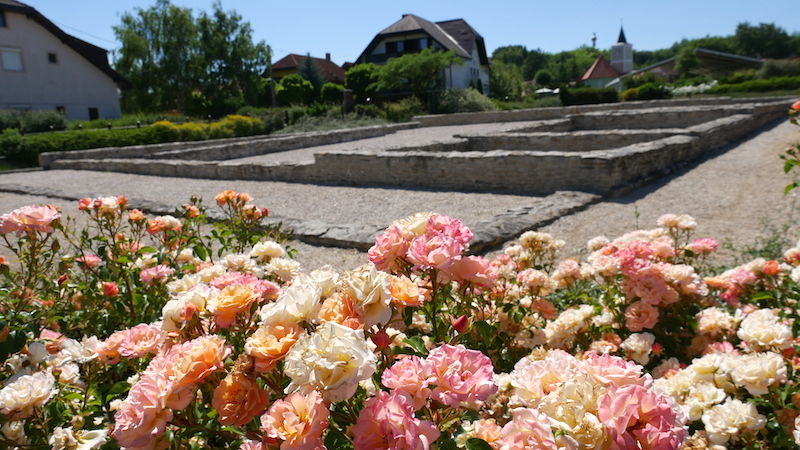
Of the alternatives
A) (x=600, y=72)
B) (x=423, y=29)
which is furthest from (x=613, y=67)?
(x=423, y=29)

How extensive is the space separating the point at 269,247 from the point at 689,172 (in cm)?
919

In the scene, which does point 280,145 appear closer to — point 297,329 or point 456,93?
point 456,93

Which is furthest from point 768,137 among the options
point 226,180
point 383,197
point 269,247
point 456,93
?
point 456,93

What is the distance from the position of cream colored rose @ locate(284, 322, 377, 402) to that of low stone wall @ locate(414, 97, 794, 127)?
21863 mm

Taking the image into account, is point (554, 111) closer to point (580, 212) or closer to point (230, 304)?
point (580, 212)

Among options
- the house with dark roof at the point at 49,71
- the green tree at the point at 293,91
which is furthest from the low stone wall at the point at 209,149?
the green tree at the point at 293,91

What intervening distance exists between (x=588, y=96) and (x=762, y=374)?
3016cm

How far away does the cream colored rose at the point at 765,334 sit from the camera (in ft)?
5.41

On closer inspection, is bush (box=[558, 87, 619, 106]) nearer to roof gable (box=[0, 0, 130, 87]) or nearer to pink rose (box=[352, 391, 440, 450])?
roof gable (box=[0, 0, 130, 87])

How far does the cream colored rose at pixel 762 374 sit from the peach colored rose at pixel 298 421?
3.94 feet

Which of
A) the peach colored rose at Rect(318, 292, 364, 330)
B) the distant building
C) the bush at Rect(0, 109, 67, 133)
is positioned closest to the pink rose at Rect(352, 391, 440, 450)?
the peach colored rose at Rect(318, 292, 364, 330)

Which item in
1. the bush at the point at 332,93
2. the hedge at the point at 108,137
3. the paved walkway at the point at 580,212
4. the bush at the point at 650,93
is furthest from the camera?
the bush at the point at 332,93

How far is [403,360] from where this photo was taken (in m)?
1.09

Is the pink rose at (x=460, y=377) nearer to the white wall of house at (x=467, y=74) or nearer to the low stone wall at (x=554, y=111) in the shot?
the low stone wall at (x=554, y=111)
